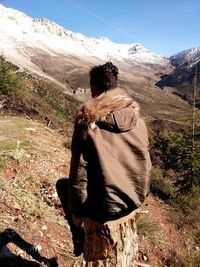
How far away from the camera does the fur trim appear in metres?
3.56

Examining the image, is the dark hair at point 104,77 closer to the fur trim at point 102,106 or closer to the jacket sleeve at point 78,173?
the fur trim at point 102,106

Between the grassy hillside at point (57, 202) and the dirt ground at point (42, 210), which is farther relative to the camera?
the grassy hillside at point (57, 202)

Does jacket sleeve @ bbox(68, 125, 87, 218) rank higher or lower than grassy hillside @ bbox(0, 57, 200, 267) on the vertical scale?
higher

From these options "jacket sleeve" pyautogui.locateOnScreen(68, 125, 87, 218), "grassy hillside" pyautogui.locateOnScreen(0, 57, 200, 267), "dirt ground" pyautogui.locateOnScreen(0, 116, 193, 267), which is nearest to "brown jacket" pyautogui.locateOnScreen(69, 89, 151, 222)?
"jacket sleeve" pyautogui.locateOnScreen(68, 125, 87, 218)

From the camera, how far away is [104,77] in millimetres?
3730

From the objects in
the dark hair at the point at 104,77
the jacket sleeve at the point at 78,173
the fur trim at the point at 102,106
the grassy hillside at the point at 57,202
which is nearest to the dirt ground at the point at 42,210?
the grassy hillside at the point at 57,202

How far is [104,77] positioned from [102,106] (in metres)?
0.28

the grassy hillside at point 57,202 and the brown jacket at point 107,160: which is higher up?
the brown jacket at point 107,160

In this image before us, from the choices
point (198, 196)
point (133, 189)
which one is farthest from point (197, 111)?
point (133, 189)

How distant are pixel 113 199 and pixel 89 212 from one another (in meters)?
0.28

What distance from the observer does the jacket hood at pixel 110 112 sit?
11.7 feet

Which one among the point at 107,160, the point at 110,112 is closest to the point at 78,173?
the point at 107,160

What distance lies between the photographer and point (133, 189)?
3.74 meters

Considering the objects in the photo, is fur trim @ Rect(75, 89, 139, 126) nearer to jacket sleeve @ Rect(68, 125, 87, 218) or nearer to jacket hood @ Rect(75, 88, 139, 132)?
jacket hood @ Rect(75, 88, 139, 132)
